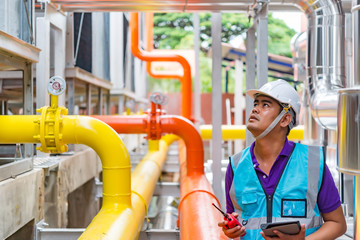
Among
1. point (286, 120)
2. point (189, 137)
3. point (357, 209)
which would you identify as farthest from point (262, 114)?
point (189, 137)

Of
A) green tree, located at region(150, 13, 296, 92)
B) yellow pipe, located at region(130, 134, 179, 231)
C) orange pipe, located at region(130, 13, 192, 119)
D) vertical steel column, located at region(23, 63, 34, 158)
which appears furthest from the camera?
green tree, located at region(150, 13, 296, 92)


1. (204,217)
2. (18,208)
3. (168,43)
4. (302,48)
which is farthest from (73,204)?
(168,43)

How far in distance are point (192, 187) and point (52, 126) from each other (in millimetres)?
1515

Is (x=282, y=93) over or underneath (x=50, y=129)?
over

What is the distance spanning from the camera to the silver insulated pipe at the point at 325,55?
151 inches

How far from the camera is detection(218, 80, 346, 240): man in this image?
196 centimetres

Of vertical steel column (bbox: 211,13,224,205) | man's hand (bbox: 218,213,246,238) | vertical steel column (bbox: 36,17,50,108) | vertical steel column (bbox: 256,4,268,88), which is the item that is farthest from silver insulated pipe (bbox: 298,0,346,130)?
vertical steel column (bbox: 36,17,50,108)

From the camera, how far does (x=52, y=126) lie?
3.12 meters

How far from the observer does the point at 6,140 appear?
313 cm

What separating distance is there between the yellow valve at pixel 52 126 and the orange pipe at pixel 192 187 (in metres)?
1.04

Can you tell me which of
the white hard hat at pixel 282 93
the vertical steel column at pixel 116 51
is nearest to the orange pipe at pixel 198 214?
the white hard hat at pixel 282 93

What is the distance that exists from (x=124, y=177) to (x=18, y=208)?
0.86 metres

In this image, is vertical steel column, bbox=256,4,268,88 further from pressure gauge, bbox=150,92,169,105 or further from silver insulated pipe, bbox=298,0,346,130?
pressure gauge, bbox=150,92,169,105

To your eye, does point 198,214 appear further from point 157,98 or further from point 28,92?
point 157,98
